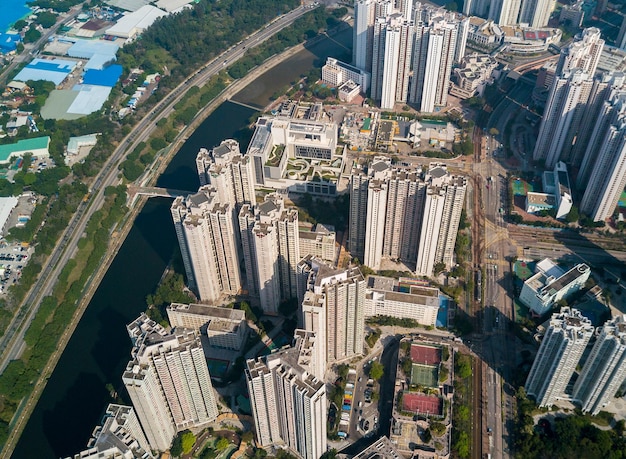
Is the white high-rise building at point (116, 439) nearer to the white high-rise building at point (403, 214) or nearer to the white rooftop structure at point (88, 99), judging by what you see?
the white high-rise building at point (403, 214)

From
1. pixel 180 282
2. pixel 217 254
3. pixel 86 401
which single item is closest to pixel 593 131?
pixel 217 254

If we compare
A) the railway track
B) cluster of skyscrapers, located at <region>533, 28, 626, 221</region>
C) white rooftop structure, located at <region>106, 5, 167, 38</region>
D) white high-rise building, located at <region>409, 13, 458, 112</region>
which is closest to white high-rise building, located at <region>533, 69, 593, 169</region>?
cluster of skyscrapers, located at <region>533, 28, 626, 221</region>

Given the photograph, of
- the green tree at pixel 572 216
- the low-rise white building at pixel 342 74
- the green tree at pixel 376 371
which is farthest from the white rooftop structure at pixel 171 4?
the green tree at pixel 376 371

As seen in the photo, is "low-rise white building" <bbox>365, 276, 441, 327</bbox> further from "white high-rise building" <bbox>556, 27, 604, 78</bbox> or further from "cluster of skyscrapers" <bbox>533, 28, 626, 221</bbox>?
"white high-rise building" <bbox>556, 27, 604, 78</bbox>

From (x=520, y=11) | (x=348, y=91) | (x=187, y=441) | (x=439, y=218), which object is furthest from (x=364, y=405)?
(x=520, y=11)

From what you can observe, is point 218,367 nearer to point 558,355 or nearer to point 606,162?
point 558,355

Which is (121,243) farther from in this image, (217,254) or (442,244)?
(442,244)
